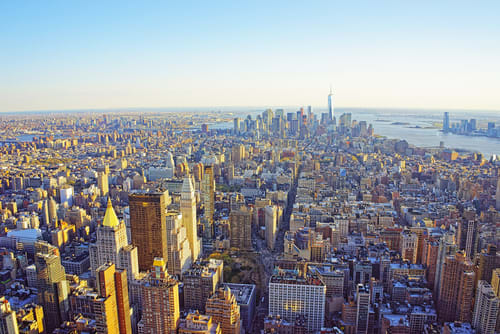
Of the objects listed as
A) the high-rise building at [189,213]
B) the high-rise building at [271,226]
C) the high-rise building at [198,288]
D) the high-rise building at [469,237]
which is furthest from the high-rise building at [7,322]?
the high-rise building at [469,237]

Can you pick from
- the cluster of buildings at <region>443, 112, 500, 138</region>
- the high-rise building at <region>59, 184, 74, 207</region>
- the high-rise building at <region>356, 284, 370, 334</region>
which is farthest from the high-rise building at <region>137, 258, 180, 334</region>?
the cluster of buildings at <region>443, 112, 500, 138</region>

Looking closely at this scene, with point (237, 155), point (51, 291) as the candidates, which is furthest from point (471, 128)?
point (51, 291)

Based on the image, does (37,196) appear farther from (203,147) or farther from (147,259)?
(203,147)

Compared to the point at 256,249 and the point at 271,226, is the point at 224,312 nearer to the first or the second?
the point at 256,249

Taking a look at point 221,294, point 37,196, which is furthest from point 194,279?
point 37,196

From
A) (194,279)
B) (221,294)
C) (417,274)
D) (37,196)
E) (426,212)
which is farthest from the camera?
(37,196)

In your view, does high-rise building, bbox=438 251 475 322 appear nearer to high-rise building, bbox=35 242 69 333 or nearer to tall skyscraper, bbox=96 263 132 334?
tall skyscraper, bbox=96 263 132 334
